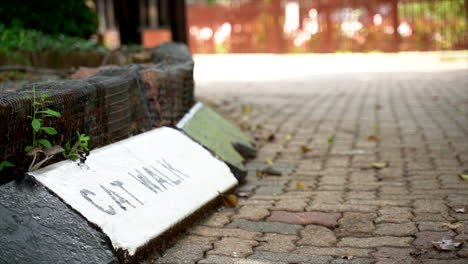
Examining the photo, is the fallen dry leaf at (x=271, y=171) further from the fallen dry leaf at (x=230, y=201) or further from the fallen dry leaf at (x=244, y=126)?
the fallen dry leaf at (x=244, y=126)

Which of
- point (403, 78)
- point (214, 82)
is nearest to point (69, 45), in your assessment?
point (214, 82)

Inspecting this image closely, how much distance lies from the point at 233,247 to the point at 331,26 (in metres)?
16.4

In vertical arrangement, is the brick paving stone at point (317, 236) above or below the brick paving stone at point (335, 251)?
below

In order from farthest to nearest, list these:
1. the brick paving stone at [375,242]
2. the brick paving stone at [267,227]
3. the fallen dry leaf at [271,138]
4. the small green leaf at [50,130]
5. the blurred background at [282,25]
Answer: the blurred background at [282,25] → the fallen dry leaf at [271,138] → the brick paving stone at [267,227] → the brick paving stone at [375,242] → the small green leaf at [50,130]

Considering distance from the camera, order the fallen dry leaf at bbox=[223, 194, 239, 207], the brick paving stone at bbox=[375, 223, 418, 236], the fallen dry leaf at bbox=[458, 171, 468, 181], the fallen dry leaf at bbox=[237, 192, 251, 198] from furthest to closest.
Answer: the fallen dry leaf at bbox=[458, 171, 468, 181]
the fallen dry leaf at bbox=[237, 192, 251, 198]
the fallen dry leaf at bbox=[223, 194, 239, 207]
the brick paving stone at bbox=[375, 223, 418, 236]

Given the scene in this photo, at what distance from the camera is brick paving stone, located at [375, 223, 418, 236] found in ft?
10.9

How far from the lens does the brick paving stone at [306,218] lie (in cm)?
359

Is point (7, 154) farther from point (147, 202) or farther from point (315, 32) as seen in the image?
point (315, 32)

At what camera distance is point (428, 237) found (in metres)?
3.21

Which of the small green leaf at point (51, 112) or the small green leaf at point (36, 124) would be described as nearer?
the small green leaf at point (36, 124)

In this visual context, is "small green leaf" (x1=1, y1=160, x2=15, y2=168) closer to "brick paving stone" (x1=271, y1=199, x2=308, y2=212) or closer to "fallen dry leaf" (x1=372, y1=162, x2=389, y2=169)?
"brick paving stone" (x1=271, y1=199, x2=308, y2=212)

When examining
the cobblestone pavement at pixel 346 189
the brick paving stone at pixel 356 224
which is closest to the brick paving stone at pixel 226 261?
the cobblestone pavement at pixel 346 189

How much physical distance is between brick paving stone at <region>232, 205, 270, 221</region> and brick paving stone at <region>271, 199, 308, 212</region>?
0.09 m

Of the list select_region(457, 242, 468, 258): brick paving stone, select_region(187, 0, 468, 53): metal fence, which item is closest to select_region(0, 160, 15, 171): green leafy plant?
select_region(457, 242, 468, 258): brick paving stone
